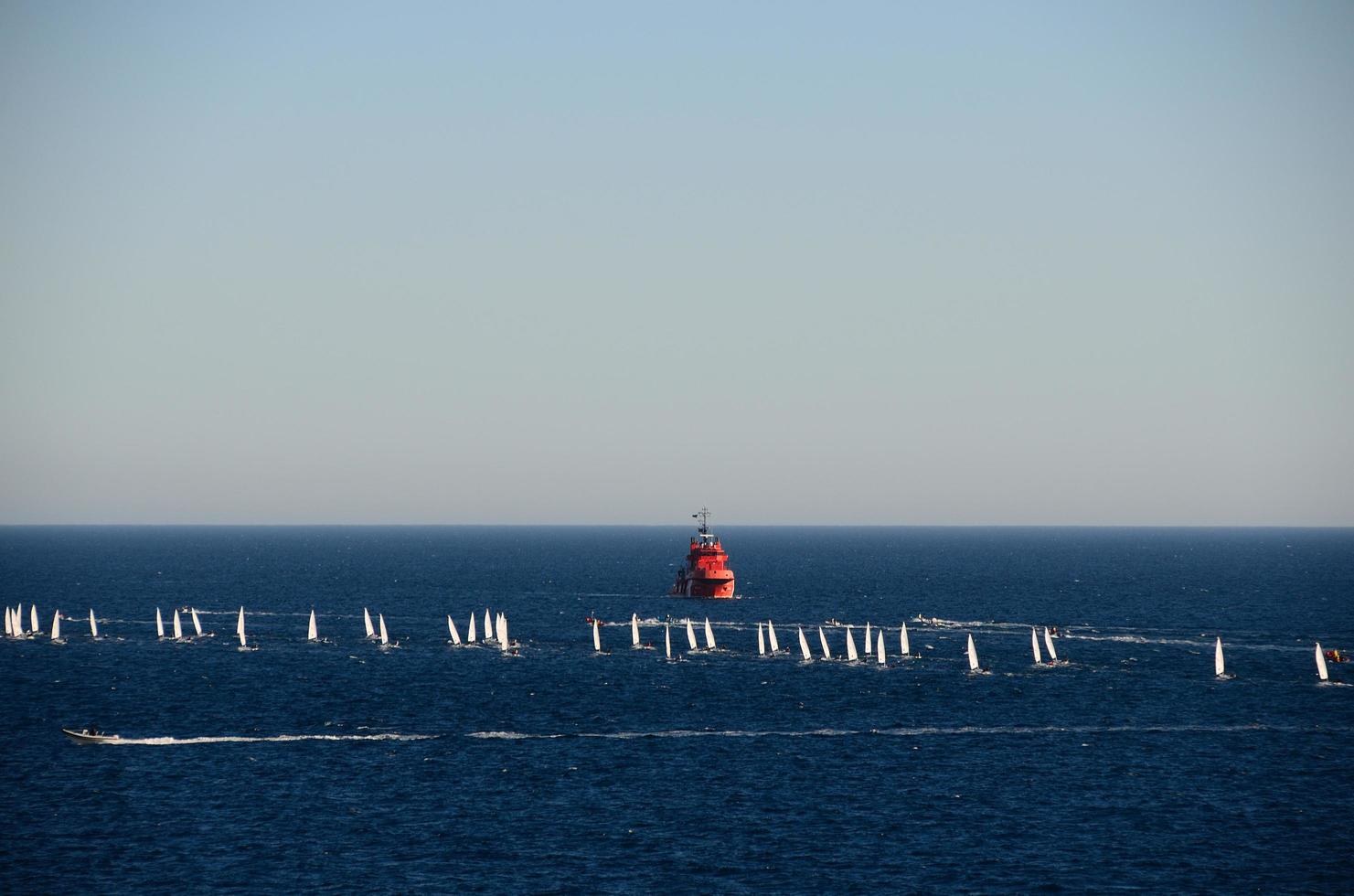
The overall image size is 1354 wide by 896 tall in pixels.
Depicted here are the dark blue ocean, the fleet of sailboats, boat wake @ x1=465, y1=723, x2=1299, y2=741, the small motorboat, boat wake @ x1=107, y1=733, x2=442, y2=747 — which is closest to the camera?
the dark blue ocean

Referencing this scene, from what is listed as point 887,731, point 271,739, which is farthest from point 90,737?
point 887,731

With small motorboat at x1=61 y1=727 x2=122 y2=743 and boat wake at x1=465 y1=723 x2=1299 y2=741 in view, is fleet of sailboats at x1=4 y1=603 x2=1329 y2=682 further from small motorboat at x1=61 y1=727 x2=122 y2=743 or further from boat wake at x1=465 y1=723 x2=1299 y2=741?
small motorboat at x1=61 y1=727 x2=122 y2=743

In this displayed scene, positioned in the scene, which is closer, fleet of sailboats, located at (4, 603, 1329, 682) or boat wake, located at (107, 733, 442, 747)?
boat wake, located at (107, 733, 442, 747)

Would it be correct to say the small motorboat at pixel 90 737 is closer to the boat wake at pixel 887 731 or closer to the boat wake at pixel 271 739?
the boat wake at pixel 271 739

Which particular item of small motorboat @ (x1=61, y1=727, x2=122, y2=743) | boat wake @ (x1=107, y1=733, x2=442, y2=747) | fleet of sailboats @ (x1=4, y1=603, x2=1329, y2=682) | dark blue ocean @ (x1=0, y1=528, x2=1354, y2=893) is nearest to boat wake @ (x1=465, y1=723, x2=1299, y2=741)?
dark blue ocean @ (x1=0, y1=528, x2=1354, y2=893)

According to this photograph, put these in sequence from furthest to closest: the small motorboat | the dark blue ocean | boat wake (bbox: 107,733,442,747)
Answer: boat wake (bbox: 107,733,442,747)
the small motorboat
the dark blue ocean

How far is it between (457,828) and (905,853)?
25.9m

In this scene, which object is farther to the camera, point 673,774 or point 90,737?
point 90,737

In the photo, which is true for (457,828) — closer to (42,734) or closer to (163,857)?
(163,857)

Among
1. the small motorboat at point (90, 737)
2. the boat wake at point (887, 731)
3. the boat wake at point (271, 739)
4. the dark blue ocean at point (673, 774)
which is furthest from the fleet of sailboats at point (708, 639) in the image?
the small motorboat at point (90, 737)

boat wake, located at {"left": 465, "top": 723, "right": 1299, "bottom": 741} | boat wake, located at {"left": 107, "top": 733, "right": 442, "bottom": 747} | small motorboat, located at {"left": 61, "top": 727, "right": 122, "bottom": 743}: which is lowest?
boat wake, located at {"left": 465, "top": 723, "right": 1299, "bottom": 741}

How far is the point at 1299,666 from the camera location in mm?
148875

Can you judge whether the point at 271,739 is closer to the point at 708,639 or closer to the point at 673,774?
the point at 673,774

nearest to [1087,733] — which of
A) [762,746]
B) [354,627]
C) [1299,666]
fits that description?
[762,746]
